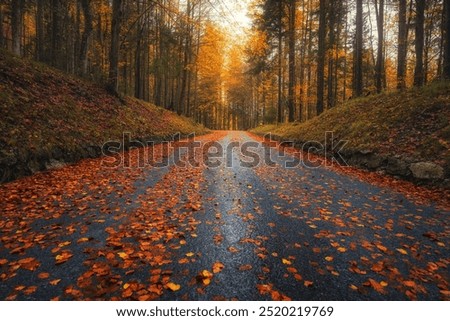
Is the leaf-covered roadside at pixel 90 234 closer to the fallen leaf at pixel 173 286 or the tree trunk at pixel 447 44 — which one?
the fallen leaf at pixel 173 286

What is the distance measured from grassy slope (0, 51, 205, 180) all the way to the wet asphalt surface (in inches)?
99.4

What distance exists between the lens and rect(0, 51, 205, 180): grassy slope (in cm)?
718

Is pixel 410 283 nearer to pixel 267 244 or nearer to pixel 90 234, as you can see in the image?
pixel 267 244

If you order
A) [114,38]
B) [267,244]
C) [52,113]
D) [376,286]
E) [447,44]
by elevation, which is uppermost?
[114,38]

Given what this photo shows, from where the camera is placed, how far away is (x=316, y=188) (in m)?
7.02

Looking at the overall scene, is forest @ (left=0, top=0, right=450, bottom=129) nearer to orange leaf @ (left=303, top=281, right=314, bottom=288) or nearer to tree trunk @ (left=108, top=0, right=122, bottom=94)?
tree trunk @ (left=108, top=0, right=122, bottom=94)

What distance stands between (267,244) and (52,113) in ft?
29.0

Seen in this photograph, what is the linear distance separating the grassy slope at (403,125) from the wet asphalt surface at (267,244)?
2.21 meters

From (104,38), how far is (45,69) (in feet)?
57.4

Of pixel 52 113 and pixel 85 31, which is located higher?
pixel 85 31

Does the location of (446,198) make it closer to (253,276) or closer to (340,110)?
(253,276)

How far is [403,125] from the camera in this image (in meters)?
9.34

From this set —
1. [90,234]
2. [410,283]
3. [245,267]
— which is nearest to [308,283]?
[245,267]

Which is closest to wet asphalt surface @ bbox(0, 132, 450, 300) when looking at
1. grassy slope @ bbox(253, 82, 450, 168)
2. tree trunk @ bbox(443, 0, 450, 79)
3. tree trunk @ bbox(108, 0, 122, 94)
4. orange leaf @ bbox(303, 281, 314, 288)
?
orange leaf @ bbox(303, 281, 314, 288)
